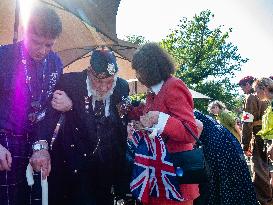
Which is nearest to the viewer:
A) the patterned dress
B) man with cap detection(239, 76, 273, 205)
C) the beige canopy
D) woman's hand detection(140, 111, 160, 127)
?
woman's hand detection(140, 111, 160, 127)

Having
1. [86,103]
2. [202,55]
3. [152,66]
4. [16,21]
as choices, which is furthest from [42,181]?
[202,55]

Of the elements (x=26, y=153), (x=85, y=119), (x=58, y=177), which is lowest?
(x=58, y=177)

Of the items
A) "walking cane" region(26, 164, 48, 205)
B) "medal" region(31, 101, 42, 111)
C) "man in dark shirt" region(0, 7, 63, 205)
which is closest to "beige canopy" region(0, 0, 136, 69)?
"man in dark shirt" region(0, 7, 63, 205)

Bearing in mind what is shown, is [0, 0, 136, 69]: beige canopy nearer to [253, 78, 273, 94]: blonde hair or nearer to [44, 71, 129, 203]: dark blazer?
[44, 71, 129, 203]: dark blazer

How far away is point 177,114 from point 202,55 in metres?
41.4

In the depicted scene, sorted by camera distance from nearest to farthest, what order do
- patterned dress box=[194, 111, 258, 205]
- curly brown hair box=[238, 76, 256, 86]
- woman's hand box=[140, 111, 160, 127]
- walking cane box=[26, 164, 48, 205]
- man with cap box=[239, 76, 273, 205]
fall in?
woman's hand box=[140, 111, 160, 127] → walking cane box=[26, 164, 48, 205] → patterned dress box=[194, 111, 258, 205] → man with cap box=[239, 76, 273, 205] → curly brown hair box=[238, 76, 256, 86]

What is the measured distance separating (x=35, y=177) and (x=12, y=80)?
0.72 metres

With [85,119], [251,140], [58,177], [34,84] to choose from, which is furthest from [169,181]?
[251,140]

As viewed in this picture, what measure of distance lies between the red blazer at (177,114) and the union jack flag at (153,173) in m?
0.08

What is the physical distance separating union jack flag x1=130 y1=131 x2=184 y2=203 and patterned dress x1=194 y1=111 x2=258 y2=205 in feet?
2.20

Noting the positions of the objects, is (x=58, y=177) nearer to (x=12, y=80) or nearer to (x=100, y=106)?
(x=100, y=106)

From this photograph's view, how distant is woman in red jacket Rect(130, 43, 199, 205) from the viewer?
7.82ft

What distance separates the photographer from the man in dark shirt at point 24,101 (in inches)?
99.3

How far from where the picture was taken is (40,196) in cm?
280
